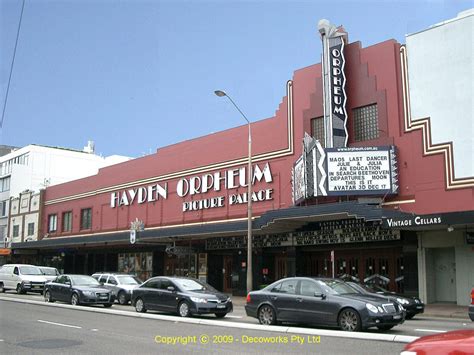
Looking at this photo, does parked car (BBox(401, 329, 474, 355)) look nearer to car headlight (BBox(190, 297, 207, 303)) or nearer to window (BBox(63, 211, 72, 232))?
car headlight (BBox(190, 297, 207, 303))

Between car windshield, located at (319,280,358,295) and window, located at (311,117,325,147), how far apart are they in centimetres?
1496

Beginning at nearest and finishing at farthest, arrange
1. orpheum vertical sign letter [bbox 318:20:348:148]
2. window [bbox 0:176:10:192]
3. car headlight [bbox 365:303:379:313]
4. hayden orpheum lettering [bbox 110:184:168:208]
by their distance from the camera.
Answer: car headlight [bbox 365:303:379:313], orpheum vertical sign letter [bbox 318:20:348:148], hayden orpheum lettering [bbox 110:184:168:208], window [bbox 0:176:10:192]

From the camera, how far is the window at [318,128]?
29.2 meters

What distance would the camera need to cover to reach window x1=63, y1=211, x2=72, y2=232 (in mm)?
51019

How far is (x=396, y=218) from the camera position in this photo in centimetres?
2277

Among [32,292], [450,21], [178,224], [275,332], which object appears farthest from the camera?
[178,224]

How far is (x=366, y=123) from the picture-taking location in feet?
90.7

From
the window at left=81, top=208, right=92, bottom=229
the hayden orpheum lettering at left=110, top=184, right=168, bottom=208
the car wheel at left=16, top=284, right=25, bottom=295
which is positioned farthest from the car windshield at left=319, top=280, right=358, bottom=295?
the window at left=81, top=208, right=92, bottom=229

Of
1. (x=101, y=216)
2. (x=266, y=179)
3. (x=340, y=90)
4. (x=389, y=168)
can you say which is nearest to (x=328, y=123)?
(x=340, y=90)

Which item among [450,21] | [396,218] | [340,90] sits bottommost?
[396,218]

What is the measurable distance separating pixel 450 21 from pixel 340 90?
594 centimetres

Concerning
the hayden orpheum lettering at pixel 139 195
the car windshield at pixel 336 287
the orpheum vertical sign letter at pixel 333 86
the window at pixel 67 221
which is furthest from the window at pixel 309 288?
the window at pixel 67 221

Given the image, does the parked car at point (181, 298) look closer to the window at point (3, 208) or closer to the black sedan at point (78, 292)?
the black sedan at point (78, 292)

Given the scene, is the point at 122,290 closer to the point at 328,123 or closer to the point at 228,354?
the point at 328,123
